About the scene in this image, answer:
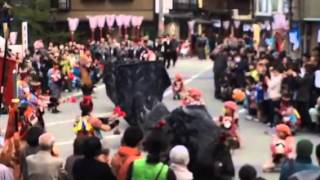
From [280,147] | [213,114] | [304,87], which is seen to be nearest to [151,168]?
[280,147]

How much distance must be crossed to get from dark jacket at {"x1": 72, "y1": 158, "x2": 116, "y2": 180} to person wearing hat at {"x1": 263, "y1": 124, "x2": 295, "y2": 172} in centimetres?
614

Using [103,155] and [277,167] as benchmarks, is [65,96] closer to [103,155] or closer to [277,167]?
[277,167]

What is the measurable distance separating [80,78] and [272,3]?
2415 centimetres

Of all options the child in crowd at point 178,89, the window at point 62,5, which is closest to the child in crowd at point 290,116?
the child in crowd at point 178,89

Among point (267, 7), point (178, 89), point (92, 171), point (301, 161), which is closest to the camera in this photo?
point (92, 171)

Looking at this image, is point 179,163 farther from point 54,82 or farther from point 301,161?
point 54,82

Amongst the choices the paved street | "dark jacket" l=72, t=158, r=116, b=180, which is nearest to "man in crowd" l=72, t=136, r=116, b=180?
"dark jacket" l=72, t=158, r=116, b=180

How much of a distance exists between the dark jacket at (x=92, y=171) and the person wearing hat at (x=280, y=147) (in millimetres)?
6143

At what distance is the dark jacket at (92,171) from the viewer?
26.6ft

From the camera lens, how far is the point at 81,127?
580 inches

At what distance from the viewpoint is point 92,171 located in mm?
8094

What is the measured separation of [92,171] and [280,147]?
671 centimetres

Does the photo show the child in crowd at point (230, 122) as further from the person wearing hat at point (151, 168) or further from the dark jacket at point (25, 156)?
the person wearing hat at point (151, 168)

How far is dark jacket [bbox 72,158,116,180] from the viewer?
26.6 ft
